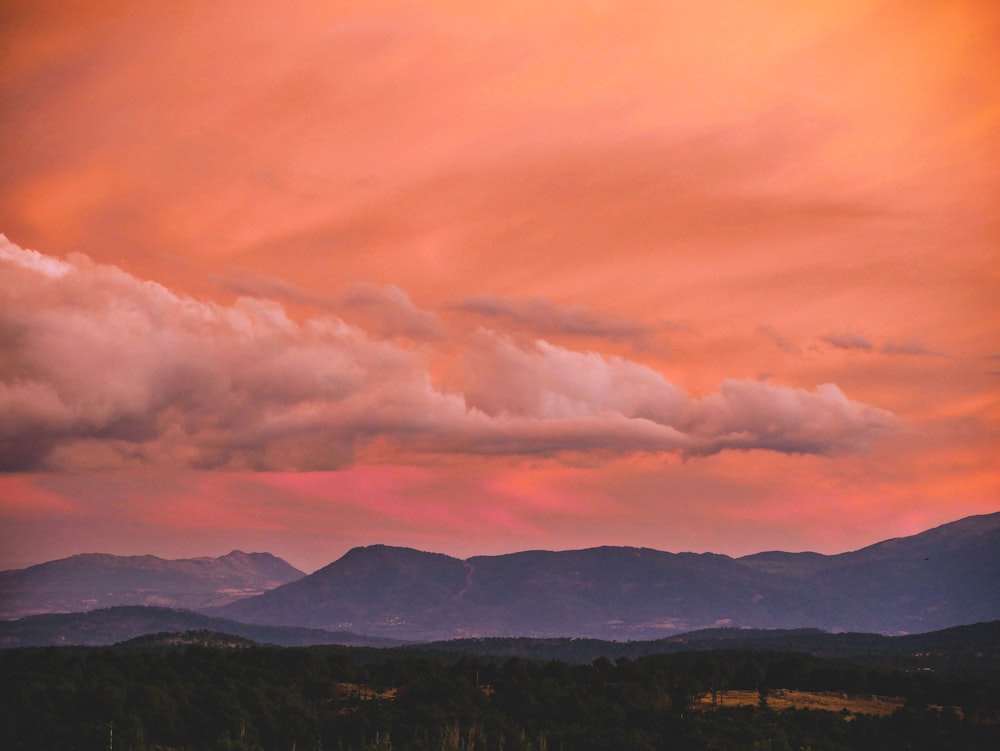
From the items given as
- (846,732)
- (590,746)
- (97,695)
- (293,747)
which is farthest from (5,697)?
(846,732)

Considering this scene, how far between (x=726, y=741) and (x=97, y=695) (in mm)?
106166

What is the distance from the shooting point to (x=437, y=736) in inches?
7840

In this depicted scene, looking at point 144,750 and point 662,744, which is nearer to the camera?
point 144,750

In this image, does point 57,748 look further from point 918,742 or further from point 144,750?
point 918,742

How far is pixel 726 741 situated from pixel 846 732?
26143mm

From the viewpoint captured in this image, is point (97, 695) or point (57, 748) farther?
point (97, 695)

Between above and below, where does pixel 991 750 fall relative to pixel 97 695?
below

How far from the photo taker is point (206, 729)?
198 meters

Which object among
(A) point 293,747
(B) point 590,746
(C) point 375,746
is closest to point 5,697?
(A) point 293,747

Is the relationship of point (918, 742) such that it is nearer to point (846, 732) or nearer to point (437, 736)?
point (846, 732)

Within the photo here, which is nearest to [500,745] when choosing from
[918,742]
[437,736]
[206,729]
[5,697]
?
[437,736]

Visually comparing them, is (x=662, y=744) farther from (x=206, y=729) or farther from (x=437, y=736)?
(x=206, y=729)

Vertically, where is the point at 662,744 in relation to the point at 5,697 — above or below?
below

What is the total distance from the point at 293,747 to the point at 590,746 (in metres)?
51.7
